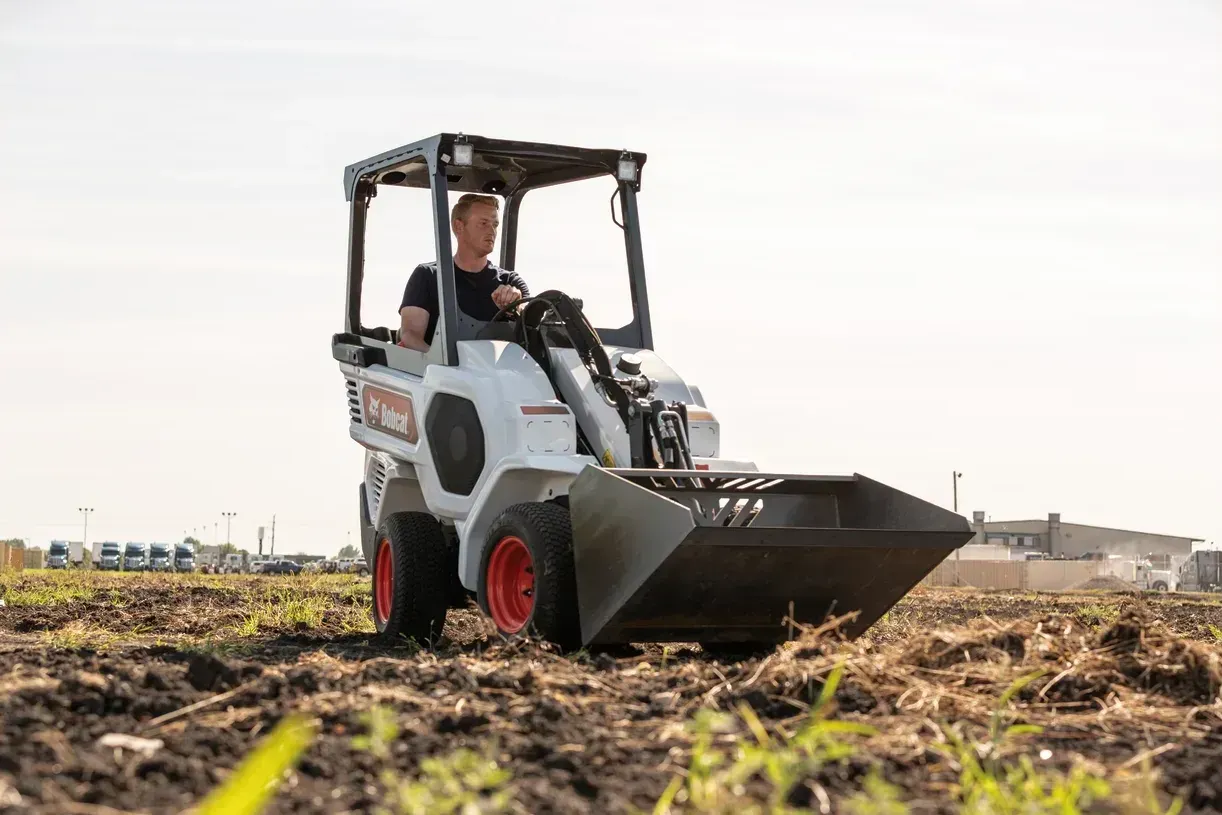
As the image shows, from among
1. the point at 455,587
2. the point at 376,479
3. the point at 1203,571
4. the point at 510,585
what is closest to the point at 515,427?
the point at 510,585

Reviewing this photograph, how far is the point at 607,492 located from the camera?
22.6ft

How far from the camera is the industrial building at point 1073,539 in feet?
298

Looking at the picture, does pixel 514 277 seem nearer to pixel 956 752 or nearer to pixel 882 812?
pixel 956 752

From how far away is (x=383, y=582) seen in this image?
936 centimetres

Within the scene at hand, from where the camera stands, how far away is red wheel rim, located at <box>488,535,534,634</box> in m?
7.66

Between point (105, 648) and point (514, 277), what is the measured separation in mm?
3254

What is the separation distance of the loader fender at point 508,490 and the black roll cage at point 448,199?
0.93 m

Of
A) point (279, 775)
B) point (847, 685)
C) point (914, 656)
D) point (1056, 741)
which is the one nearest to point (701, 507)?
point (914, 656)

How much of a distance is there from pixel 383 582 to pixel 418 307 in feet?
5.55

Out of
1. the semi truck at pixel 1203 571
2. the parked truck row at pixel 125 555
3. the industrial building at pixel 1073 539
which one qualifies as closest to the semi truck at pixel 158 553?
the parked truck row at pixel 125 555

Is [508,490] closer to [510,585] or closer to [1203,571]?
[510,585]

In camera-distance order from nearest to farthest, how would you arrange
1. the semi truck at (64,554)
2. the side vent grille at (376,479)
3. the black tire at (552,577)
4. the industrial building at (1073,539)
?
the black tire at (552,577) → the side vent grille at (376,479) → the semi truck at (64,554) → the industrial building at (1073,539)

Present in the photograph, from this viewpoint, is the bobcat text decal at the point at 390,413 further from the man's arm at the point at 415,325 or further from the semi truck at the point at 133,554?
the semi truck at the point at 133,554

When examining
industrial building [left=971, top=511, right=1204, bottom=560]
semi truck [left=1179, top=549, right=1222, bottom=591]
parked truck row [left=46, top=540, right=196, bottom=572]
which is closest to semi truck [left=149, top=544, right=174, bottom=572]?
parked truck row [left=46, top=540, right=196, bottom=572]
